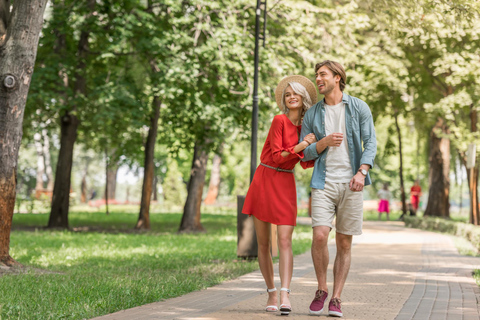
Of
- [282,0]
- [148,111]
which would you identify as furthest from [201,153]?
[282,0]

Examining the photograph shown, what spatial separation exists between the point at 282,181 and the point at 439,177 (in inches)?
896

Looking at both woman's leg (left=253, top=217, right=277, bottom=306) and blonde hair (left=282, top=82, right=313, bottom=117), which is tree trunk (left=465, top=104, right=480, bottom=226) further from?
woman's leg (left=253, top=217, right=277, bottom=306)

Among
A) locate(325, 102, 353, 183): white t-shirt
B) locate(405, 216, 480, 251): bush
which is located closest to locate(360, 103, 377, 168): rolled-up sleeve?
locate(325, 102, 353, 183): white t-shirt

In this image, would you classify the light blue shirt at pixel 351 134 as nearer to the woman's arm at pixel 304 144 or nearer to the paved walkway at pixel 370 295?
the woman's arm at pixel 304 144

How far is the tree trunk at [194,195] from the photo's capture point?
20.5 m

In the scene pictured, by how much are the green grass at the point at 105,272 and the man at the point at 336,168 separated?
6.18 feet

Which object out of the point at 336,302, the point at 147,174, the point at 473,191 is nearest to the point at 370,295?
the point at 336,302

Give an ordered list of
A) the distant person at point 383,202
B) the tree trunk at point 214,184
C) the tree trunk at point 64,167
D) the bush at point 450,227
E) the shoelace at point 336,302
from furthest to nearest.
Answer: the tree trunk at point 214,184 → the distant person at point 383,202 → the tree trunk at point 64,167 → the bush at point 450,227 → the shoelace at point 336,302

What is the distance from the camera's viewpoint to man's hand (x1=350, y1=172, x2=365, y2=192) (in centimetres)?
526

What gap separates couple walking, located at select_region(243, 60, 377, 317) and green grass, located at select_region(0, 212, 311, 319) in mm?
1541

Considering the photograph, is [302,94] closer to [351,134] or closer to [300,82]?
[300,82]

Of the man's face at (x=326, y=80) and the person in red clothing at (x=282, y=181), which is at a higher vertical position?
the man's face at (x=326, y=80)

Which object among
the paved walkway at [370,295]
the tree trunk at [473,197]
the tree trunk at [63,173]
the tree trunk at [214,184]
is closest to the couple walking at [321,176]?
the paved walkway at [370,295]

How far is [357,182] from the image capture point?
5.25m
